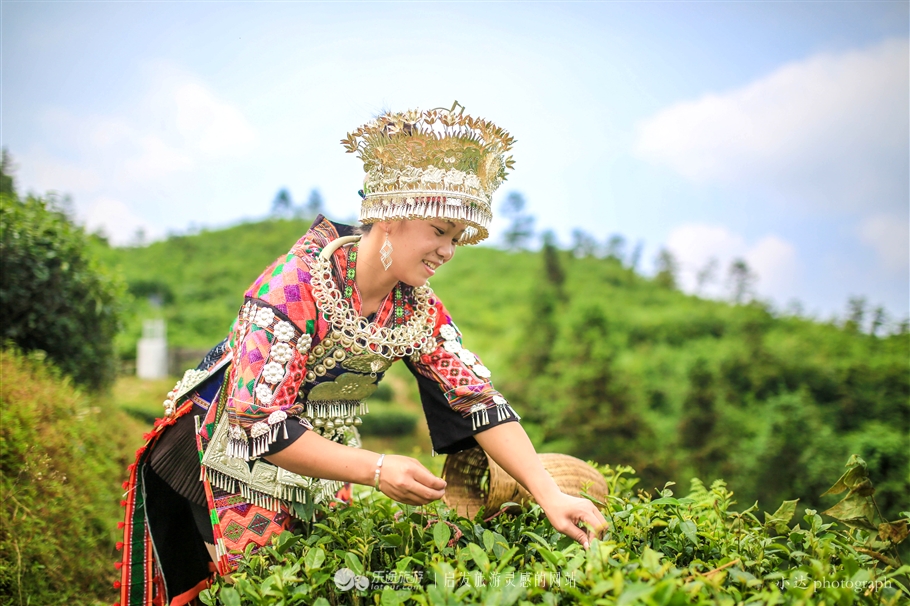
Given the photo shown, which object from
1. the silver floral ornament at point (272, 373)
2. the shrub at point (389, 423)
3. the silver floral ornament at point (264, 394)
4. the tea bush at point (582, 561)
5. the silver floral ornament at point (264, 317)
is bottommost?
the shrub at point (389, 423)

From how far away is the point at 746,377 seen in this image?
8727 mm

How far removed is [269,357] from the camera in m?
1.80

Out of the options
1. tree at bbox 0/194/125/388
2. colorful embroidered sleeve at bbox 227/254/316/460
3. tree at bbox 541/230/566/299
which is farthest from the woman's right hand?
tree at bbox 541/230/566/299

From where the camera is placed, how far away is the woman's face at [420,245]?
6.47 ft

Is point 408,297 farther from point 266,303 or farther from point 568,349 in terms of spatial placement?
point 568,349

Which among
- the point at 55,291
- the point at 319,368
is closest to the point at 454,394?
the point at 319,368

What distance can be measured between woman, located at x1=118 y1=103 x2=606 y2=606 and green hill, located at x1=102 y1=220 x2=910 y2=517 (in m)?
3.74

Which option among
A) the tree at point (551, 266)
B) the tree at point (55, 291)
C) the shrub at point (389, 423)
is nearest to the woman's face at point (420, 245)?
the tree at point (55, 291)

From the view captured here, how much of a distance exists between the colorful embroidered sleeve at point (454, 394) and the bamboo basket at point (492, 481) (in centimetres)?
15

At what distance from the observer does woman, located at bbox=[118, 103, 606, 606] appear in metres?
1.78

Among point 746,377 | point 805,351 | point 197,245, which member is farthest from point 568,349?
point 197,245

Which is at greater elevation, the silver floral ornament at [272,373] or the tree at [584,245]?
the tree at [584,245]

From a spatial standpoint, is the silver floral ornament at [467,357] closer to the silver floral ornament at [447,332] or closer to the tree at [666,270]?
the silver floral ornament at [447,332]

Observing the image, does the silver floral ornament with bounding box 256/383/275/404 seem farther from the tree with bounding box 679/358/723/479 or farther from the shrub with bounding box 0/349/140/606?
the tree with bounding box 679/358/723/479
